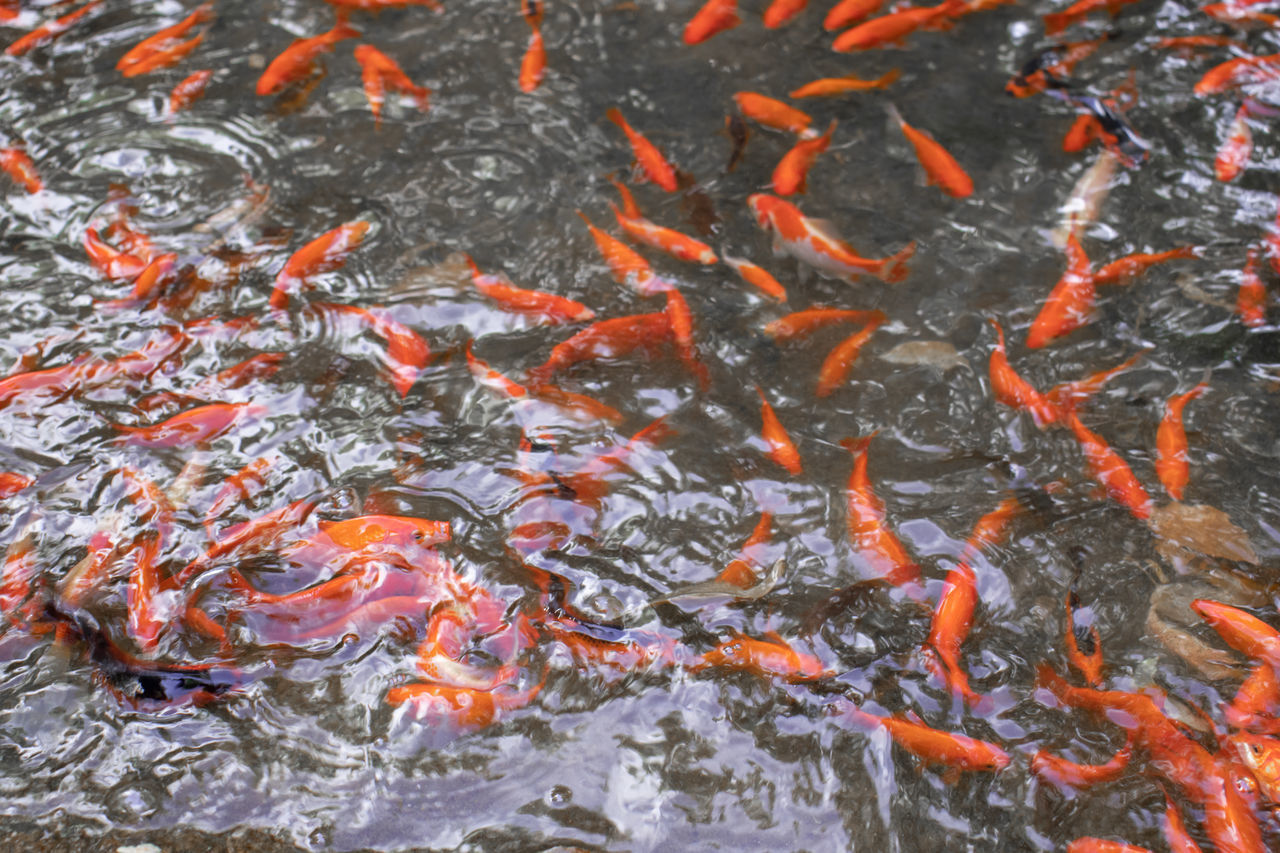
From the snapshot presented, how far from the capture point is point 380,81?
465cm

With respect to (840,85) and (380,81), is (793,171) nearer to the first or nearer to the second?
(840,85)

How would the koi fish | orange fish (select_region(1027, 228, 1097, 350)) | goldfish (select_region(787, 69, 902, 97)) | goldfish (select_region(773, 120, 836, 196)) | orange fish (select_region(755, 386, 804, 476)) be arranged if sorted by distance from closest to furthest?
the koi fish
orange fish (select_region(755, 386, 804, 476))
orange fish (select_region(1027, 228, 1097, 350))
goldfish (select_region(773, 120, 836, 196))
goldfish (select_region(787, 69, 902, 97))

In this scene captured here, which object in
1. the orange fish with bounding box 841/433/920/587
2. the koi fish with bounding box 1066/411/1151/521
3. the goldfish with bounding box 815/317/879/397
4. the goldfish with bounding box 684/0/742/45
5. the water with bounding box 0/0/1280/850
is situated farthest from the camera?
the goldfish with bounding box 684/0/742/45

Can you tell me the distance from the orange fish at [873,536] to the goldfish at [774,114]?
1.94 meters

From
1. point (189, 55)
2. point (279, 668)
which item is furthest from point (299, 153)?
point (279, 668)

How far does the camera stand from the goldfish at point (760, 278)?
3838 mm

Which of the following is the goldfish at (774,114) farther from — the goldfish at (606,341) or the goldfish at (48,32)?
the goldfish at (48,32)

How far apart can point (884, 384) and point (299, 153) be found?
2.91 metres

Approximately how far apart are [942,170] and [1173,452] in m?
1.65

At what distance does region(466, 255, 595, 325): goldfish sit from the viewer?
3.75 meters

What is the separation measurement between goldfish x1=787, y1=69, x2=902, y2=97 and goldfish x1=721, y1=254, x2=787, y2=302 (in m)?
1.21

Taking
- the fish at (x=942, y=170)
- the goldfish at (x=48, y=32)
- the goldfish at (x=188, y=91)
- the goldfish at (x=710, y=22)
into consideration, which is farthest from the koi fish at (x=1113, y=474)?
the goldfish at (x=48, y=32)

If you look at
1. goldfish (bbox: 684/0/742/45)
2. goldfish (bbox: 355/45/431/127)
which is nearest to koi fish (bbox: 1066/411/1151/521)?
goldfish (bbox: 684/0/742/45)

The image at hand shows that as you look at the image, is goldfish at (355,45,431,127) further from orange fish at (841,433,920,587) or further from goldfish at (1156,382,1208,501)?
goldfish at (1156,382,1208,501)
